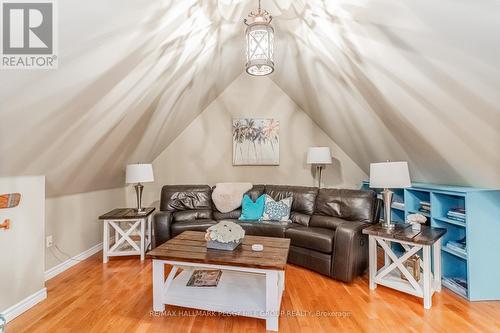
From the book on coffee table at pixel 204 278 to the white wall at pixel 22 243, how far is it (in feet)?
4.46

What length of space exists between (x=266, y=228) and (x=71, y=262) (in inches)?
95.7

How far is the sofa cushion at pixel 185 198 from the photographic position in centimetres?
384

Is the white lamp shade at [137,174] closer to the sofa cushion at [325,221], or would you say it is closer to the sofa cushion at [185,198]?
the sofa cushion at [185,198]

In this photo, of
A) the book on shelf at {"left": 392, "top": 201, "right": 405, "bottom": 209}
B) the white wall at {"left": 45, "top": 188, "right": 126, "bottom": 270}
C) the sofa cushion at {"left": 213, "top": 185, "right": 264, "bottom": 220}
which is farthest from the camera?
the sofa cushion at {"left": 213, "top": 185, "right": 264, "bottom": 220}

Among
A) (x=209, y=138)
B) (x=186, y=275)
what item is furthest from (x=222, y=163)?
(x=186, y=275)

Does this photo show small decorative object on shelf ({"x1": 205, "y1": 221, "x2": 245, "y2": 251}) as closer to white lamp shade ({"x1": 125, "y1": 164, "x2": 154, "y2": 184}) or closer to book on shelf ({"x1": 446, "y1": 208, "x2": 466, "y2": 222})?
white lamp shade ({"x1": 125, "y1": 164, "x2": 154, "y2": 184})

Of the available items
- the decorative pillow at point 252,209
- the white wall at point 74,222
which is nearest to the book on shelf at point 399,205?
the decorative pillow at point 252,209

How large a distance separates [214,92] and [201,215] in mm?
1995

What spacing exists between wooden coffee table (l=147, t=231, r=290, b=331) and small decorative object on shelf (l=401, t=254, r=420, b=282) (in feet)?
3.95

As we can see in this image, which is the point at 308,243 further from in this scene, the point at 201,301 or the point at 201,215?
the point at 201,215

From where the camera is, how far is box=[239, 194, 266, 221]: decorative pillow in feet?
12.0

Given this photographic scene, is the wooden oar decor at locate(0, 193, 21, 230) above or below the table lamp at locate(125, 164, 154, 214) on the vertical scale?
below

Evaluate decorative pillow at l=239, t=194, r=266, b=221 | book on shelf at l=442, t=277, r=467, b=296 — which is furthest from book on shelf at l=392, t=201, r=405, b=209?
decorative pillow at l=239, t=194, r=266, b=221

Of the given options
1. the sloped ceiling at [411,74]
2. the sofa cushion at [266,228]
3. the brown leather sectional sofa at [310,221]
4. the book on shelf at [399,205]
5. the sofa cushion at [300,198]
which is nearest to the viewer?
the sloped ceiling at [411,74]
